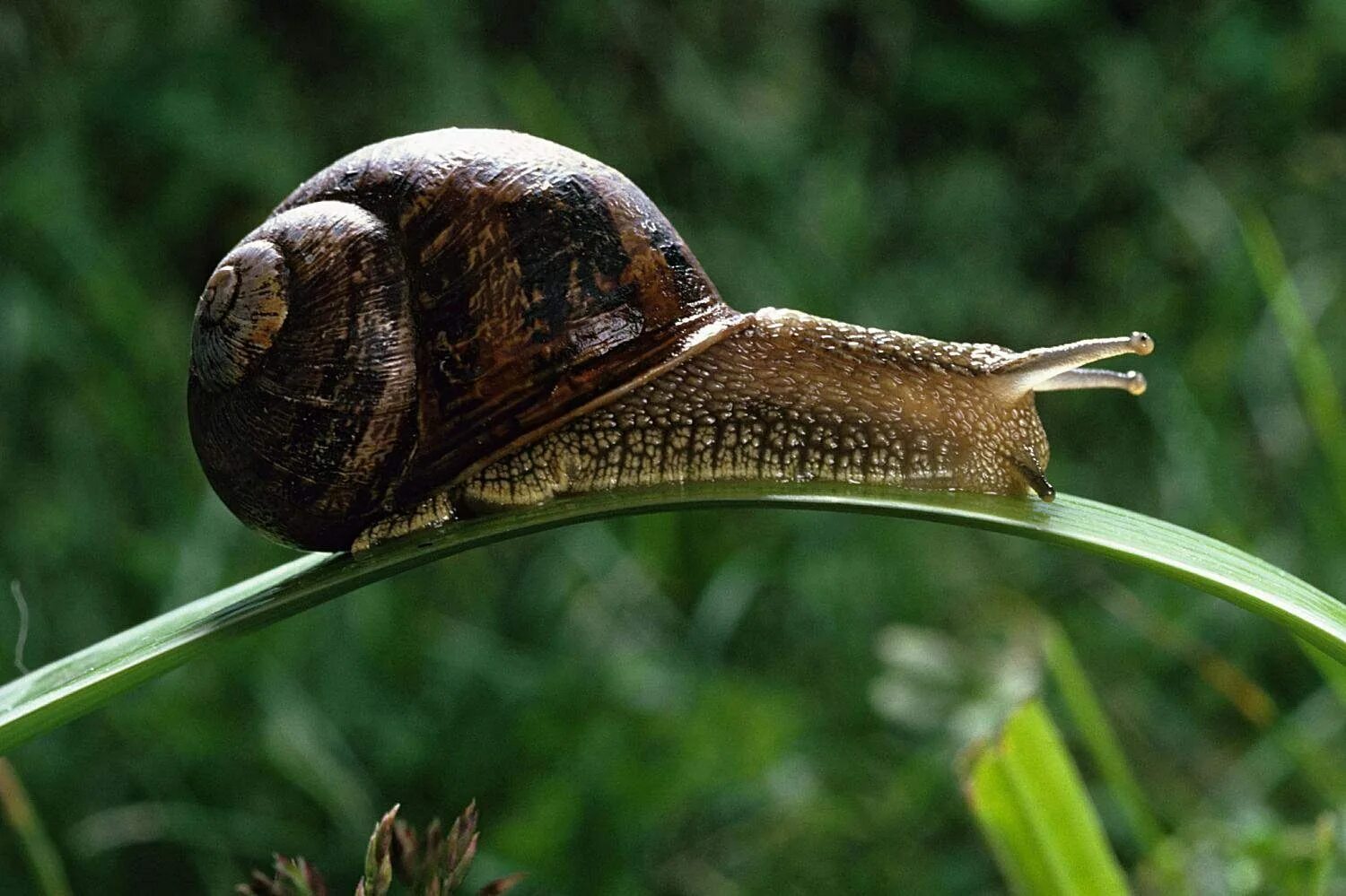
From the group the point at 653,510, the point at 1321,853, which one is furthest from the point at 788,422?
the point at 1321,853

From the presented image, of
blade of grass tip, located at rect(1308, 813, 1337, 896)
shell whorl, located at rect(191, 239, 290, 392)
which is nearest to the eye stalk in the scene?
blade of grass tip, located at rect(1308, 813, 1337, 896)

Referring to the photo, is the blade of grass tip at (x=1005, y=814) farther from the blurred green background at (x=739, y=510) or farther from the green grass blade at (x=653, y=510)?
the blurred green background at (x=739, y=510)

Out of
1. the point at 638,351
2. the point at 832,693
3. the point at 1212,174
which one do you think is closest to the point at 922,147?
the point at 1212,174

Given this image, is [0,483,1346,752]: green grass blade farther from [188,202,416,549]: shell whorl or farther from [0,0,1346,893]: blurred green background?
[0,0,1346,893]: blurred green background

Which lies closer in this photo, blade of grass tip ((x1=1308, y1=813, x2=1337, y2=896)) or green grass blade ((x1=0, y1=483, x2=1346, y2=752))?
green grass blade ((x1=0, y1=483, x2=1346, y2=752))

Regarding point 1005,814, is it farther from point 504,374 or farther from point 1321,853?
point 504,374

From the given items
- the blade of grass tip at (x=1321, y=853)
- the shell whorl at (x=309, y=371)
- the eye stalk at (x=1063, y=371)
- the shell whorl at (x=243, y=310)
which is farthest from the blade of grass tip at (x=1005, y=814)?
the shell whorl at (x=243, y=310)
